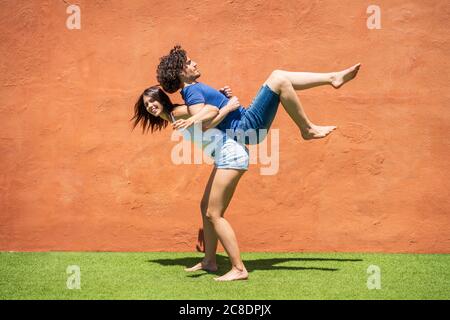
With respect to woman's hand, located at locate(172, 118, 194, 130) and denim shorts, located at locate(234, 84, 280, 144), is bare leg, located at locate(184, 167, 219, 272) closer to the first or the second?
denim shorts, located at locate(234, 84, 280, 144)

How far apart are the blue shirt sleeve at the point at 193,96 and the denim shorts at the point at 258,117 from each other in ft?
1.29

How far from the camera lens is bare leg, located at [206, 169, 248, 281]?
14.0 feet

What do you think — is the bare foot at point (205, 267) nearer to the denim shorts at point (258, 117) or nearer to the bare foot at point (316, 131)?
the denim shorts at point (258, 117)

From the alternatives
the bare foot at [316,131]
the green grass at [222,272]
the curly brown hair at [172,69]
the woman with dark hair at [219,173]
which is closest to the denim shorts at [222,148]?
the woman with dark hair at [219,173]

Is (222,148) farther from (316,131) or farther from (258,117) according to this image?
(316,131)

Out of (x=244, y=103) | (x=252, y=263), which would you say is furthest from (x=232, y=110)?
(x=252, y=263)

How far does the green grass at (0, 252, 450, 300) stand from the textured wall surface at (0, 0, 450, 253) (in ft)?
0.99

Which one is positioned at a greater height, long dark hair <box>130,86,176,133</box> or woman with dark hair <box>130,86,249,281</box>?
long dark hair <box>130,86,176,133</box>

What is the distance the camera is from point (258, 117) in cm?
441

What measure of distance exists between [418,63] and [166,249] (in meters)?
3.19

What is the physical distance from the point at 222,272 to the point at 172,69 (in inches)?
70.0

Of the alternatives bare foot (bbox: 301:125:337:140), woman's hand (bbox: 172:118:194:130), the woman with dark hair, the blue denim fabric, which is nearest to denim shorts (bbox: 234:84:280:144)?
the blue denim fabric

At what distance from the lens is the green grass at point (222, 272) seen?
12.6ft

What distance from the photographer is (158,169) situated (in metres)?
5.54
